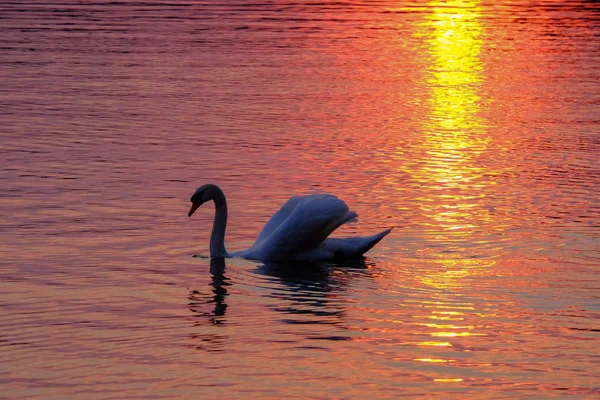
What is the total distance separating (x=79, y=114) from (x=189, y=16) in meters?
25.4

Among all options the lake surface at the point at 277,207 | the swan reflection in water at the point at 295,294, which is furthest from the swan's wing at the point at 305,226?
the lake surface at the point at 277,207

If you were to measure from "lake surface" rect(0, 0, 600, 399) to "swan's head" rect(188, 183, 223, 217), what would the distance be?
533mm

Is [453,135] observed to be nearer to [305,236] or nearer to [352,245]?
[352,245]

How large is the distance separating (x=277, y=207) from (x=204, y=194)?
198 cm

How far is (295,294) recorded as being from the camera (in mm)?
14336

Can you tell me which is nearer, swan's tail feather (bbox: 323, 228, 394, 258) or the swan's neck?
swan's tail feather (bbox: 323, 228, 394, 258)

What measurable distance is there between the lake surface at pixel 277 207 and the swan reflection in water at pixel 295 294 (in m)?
0.05

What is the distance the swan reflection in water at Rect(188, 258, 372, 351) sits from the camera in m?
13.0

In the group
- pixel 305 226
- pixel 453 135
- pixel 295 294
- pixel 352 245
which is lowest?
pixel 295 294

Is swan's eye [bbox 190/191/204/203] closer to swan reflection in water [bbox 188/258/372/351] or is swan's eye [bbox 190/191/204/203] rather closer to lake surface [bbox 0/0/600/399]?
lake surface [bbox 0/0/600/399]

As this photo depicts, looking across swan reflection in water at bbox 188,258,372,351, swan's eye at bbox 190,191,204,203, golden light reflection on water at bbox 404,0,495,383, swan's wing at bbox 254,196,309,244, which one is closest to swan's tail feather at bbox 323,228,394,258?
swan reflection in water at bbox 188,258,372,351

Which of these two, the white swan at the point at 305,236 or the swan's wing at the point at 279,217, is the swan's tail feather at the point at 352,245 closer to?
the white swan at the point at 305,236

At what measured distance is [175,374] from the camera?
11141 mm

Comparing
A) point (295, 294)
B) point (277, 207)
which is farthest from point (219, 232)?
point (277, 207)
